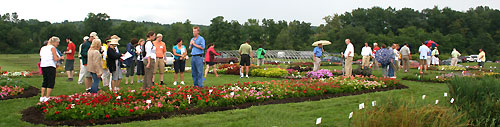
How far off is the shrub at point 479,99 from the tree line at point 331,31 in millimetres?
63865

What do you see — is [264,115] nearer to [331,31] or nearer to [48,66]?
[48,66]

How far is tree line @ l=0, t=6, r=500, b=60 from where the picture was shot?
7575cm

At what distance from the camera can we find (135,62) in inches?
496

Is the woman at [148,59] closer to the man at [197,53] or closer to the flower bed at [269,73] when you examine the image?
the man at [197,53]

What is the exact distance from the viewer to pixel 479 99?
621 centimetres

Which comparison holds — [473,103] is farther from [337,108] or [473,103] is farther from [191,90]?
[191,90]

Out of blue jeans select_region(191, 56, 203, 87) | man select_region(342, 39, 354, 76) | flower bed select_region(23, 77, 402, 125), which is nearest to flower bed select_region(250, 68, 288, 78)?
man select_region(342, 39, 354, 76)

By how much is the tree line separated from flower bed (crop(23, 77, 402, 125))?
60620 millimetres

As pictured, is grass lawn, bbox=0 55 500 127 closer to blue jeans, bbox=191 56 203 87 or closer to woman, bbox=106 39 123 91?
woman, bbox=106 39 123 91

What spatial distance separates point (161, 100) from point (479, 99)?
18.0 feet

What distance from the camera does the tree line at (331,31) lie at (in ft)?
249

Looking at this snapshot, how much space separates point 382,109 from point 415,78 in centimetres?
1063

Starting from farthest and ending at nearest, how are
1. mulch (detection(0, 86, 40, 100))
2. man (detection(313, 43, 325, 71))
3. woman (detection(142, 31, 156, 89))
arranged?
man (detection(313, 43, 325, 71))
woman (detection(142, 31, 156, 89))
mulch (detection(0, 86, 40, 100))

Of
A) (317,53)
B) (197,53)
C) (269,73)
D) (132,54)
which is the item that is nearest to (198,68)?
(197,53)
